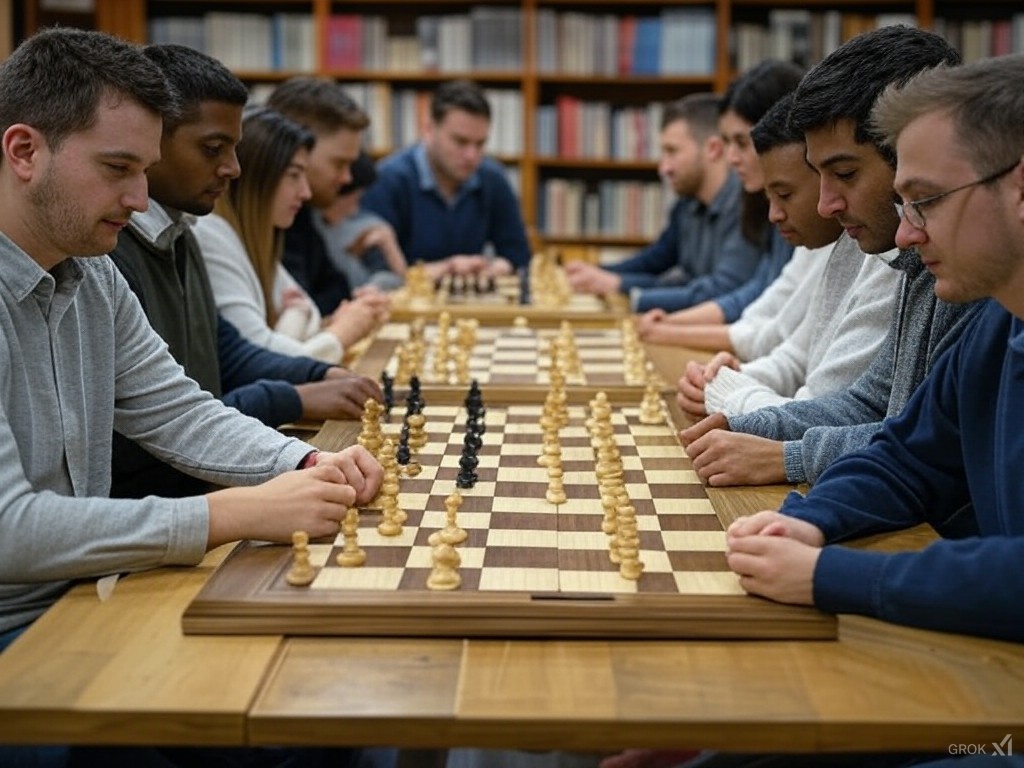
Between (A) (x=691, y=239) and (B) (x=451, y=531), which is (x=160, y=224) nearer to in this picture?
(B) (x=451, y=531)

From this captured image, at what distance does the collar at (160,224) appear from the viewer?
2.50m

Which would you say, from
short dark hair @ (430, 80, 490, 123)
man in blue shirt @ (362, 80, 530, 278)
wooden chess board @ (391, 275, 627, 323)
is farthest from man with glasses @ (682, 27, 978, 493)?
man in blue shirt @ (362, 80, 530, 278)

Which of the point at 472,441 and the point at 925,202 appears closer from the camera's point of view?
the point at 925,202

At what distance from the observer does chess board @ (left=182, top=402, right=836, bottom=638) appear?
145 centimetres

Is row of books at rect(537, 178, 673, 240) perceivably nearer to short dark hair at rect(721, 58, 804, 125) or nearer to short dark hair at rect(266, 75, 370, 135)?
short dark hair at rect(266, 75, 370, 135)

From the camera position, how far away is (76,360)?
186 centimetres

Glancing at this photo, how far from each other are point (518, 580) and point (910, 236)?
0.75m

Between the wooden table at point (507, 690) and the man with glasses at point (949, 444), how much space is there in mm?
64

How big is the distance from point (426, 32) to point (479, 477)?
17.6ft

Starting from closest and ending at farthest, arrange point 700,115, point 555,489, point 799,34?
point 555,489
point 700,115
point 799,34

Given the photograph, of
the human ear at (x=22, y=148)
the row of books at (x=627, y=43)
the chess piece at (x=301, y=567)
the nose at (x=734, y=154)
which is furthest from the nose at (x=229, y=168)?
the row of books at (x=627, y=43)

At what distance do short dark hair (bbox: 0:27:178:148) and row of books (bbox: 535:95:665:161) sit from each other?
214 inches

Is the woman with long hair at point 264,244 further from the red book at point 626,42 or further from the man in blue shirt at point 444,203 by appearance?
the red book at point 626,42

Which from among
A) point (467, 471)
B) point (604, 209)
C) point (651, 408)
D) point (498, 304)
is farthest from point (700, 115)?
point (467, 471)
